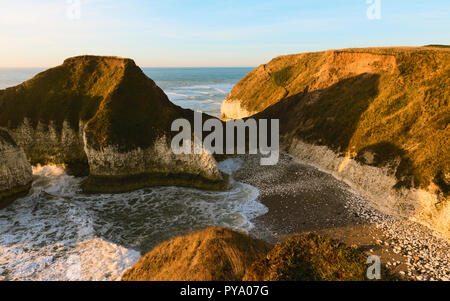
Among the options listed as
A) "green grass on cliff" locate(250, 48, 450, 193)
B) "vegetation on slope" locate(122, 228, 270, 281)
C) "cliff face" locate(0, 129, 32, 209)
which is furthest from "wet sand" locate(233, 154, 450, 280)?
"cliff face" locate(0, 129, 32, 209)

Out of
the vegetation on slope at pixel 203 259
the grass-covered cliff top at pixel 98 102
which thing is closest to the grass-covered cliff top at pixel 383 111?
the vegetation on slope at pixel 203 259

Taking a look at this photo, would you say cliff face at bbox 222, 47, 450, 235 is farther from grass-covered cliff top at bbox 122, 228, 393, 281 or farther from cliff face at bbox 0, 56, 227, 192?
cliff face at bbox 0, 56, 227, 192

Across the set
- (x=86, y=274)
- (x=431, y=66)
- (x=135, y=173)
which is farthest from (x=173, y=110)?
(x=431, y=66)

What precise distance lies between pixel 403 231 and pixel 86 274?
2338cm

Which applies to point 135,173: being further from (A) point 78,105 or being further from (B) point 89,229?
(A) point 78,105

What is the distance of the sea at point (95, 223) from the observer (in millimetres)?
15766

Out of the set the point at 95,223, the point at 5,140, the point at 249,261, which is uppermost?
the point at 5,140

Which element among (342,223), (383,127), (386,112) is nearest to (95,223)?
(342,223)

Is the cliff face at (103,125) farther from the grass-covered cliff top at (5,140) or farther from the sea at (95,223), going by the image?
the grass-covered cliff top at (5,140)

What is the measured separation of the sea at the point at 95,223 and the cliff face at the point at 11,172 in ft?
3.31

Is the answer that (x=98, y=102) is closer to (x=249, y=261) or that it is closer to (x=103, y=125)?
(x=103, y=125)

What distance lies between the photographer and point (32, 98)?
31.9 m

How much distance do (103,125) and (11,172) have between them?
10.1 m

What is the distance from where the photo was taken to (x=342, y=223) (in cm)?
1977
